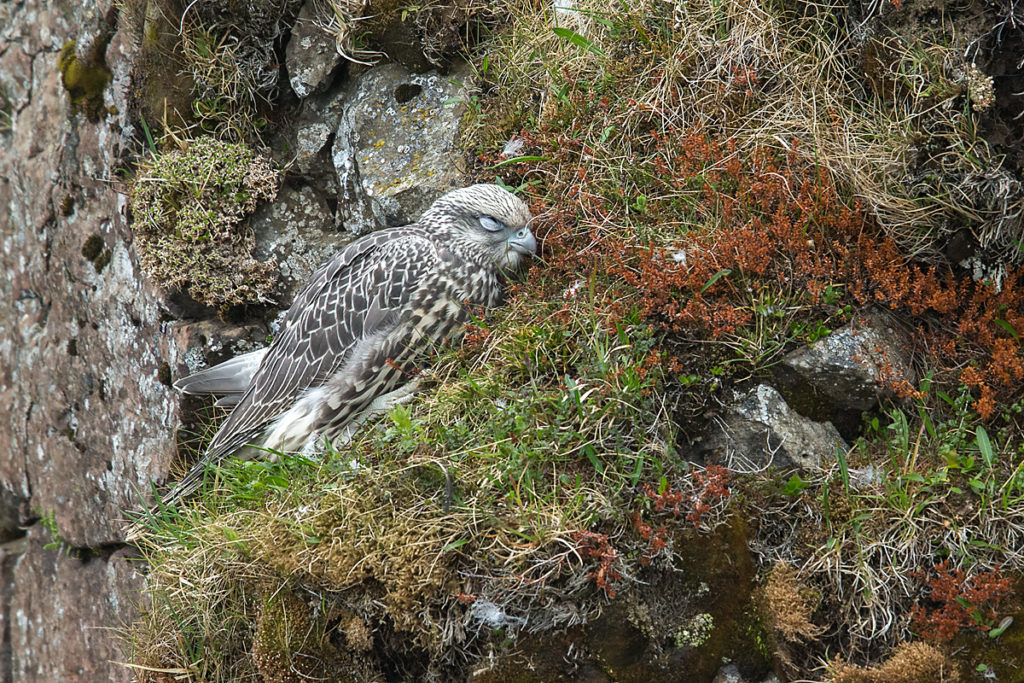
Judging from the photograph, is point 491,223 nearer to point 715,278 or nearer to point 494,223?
point 494,223

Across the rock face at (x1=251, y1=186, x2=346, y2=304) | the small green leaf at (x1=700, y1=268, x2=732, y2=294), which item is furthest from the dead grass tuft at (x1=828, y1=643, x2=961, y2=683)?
the rock face at (x1=251, y1=186, x2=346, y2=304)

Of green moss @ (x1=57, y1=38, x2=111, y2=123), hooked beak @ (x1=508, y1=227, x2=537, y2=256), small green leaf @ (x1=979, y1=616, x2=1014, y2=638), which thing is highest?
green moss @ (x1=57, y1=38, x2=111, y2=123)

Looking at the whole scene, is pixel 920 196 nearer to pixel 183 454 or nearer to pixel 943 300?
pixel 943 300

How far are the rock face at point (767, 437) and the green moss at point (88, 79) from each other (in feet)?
16.1

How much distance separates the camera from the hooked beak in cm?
489

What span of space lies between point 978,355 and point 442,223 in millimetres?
2868

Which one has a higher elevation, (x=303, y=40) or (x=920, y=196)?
(x=303, y=40)

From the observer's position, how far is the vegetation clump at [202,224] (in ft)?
18.8

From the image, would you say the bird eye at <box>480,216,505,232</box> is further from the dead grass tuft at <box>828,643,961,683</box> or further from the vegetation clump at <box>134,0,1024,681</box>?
the dead grass tuft at <box>828,643,961,683</box>

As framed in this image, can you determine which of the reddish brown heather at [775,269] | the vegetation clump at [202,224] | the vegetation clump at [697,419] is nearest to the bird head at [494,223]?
the vegetation clump at [697,419]

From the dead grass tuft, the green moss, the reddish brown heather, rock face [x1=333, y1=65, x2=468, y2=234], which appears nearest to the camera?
the dead grass tuft

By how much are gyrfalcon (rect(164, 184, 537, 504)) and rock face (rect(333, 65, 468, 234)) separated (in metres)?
0.51

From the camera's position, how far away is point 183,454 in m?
5.59

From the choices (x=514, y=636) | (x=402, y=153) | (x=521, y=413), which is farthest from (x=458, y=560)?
(x=402, y=153)
